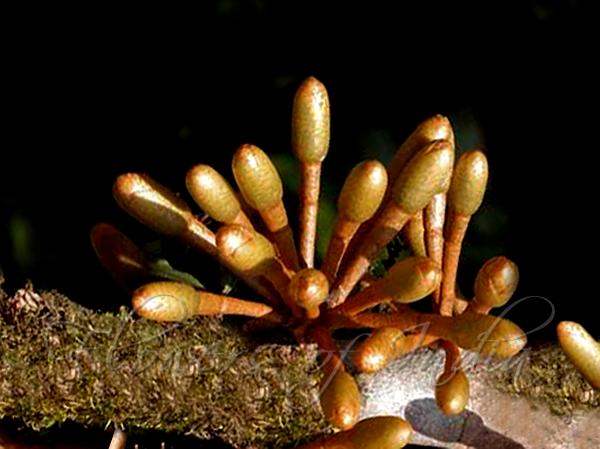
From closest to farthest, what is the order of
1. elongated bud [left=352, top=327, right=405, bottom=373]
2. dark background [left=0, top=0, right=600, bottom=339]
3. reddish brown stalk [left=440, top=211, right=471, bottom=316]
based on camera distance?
elongated bud [left=352, top=327, right=405, bottom=373] < reddish brown stalk [left=440, top=211, right=471, bottom=316] < dark background [left=0, top=0, right=600, bottom=339]

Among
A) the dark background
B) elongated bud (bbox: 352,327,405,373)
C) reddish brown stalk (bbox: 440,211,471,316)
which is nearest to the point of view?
elongated bud (bbox: 352,327,405,373)

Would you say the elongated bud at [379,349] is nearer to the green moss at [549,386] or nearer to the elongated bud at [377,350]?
the elongated bud at [377,350]

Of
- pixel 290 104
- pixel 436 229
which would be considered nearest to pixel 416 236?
→ pixel 436 229

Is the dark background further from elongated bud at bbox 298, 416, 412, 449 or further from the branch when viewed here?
elongated bud at bbox 298, 416, 412, 449

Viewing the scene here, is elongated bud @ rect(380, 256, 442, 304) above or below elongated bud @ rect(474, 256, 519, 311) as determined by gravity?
above

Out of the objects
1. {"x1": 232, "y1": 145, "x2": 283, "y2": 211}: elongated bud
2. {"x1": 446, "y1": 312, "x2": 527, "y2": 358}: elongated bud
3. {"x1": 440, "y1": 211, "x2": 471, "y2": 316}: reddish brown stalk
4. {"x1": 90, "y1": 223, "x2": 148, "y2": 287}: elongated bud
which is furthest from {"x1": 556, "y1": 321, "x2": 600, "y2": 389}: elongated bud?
{"x1": 90, "y1": 223, "x2": 148, "y2": 287}: elongated bud

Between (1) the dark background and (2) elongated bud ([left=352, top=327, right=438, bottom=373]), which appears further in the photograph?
(1) the dark background

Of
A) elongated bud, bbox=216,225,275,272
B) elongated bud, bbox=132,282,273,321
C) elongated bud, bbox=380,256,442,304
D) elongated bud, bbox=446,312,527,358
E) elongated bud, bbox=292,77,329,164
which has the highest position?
elongated bud, bbox=292,77,329,164

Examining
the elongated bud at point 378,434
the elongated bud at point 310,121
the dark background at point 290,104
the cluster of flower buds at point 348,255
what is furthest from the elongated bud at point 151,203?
the dark background at point 290,104
